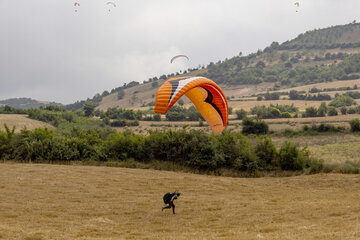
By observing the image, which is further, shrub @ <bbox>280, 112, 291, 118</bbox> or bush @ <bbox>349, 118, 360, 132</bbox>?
shrub @ <bbox>280, 112, 291, 118</bbox>

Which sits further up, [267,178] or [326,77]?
[326,77]

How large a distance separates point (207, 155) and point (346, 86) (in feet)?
412

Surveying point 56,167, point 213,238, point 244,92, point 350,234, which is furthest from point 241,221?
point 244,92

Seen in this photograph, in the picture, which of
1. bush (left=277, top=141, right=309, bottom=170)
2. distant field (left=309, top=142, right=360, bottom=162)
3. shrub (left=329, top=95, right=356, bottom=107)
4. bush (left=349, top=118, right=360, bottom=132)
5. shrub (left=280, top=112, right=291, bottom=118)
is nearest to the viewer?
bush (left=277, top=141, right=309, bottom=170)

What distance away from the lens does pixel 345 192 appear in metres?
21.2

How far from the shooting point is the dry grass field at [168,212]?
40.8 ft

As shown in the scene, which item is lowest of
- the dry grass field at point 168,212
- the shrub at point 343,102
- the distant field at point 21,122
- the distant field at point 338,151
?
Answer: the dry grass field at point 168,212

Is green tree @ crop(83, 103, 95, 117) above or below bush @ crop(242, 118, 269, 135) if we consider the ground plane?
above

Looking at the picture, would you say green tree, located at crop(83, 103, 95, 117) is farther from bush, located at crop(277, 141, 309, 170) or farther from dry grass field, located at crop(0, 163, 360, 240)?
bush, located at crop(277, 141, 309, 170)

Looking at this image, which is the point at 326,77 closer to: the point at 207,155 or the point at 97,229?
the point at 207,155

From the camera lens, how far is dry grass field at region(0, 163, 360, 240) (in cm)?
1244

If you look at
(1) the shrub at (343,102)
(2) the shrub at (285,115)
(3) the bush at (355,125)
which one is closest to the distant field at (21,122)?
(2) the shrub at (285,115)

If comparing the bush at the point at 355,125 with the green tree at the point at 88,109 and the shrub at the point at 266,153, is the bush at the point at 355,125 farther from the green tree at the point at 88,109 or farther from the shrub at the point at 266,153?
the green tree at the point at 88,109

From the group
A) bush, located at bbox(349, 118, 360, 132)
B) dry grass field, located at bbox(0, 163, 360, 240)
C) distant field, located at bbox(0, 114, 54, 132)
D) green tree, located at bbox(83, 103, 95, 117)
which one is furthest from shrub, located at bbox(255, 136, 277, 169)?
green tree, located at bbox(83, 103, 95, 117)
